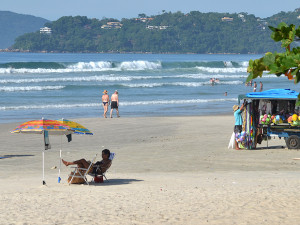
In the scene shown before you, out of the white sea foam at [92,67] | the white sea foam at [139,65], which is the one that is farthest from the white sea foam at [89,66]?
the white sea foam at [139,65]

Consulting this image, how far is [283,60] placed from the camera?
481 centimetres

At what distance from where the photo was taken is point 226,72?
7188 centimetres

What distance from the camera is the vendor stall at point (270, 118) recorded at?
595 inches

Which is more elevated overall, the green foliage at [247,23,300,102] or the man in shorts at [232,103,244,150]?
the green foliage at [247,23,300,102]

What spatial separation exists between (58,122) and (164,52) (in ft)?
612

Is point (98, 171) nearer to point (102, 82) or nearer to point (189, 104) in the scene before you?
point (189, 104)

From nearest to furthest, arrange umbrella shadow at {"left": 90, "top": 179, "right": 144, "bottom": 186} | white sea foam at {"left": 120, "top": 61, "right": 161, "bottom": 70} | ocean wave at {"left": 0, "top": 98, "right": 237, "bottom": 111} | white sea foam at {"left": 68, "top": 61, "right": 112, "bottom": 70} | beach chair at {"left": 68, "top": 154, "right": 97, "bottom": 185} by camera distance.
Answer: beach chair at {"left": 68, "top": 154, "right": 97, "bottom": 185} < umbrella shadow at {"left": 90, "top": 179, "right": 144, "bottom": 186} < ocean wave at {"left": 0, "top": 98, "right": 237, "bottom": 111} < white sea foam at {"left": 68, "top": 61, "right": 112, "bottom": 70} < white sea foam at {"left": 120, "top": 61, "right": 161, "bottom": 70}

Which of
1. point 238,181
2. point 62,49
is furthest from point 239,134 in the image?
point 62,49

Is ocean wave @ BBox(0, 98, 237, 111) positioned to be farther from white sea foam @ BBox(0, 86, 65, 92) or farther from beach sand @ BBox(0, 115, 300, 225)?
beach sand @ BBox(0, 115, 300, 225)

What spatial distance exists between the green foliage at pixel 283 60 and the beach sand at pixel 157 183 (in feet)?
11.5

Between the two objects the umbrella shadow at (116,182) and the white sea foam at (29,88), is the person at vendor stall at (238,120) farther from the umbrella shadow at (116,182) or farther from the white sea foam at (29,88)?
the white sea foam at (29,88)

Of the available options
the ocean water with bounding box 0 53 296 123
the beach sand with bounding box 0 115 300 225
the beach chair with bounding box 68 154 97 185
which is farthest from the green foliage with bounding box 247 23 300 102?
the ocean water with bounding box 0 53 296 123

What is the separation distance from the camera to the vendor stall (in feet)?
49.5

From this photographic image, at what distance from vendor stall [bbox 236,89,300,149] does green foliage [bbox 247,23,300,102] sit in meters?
10.1
